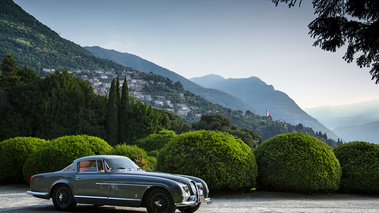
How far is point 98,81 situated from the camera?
16912 centimetres

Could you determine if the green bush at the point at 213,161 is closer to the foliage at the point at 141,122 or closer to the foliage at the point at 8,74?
the foliage at the point at 141,122

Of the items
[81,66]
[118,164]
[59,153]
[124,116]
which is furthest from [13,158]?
[81,66]

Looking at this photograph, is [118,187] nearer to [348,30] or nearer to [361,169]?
[348,30]

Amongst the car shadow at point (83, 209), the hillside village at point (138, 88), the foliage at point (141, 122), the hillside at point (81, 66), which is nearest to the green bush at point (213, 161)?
the car shadow at point (83, 209)

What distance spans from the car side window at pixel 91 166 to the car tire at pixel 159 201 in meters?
1.77

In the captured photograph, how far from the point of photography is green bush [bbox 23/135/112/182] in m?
14.6

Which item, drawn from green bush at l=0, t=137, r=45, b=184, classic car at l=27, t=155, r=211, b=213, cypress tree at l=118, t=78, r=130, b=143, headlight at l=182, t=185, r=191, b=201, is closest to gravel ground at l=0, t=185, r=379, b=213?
classic car at l=27, t=155, r=211, b=213

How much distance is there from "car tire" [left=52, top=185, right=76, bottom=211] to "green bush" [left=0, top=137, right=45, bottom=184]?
26.6 feet

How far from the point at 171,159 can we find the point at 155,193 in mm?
4740

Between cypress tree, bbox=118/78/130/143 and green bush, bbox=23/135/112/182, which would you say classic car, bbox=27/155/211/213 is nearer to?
green bush, bbox=23/135/112/182

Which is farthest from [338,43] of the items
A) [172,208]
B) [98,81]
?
[98,81]

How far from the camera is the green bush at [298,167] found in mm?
12258

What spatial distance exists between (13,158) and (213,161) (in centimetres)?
1021

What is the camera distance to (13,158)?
52.2ft
